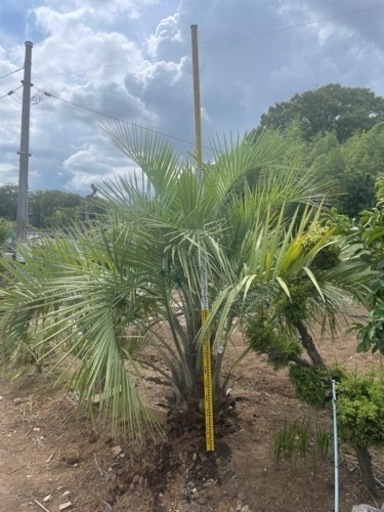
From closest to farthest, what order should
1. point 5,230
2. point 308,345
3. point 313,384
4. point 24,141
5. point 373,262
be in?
point 373,262 < point 313,384 < point 308,345 < point 24,141 < point 5,230

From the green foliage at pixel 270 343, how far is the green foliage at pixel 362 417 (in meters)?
0.34

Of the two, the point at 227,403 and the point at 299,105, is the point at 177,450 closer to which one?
the point at 227,403

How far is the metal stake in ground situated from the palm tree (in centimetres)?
6

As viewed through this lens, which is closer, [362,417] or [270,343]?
[362,417]

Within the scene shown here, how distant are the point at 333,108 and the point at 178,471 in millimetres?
24192

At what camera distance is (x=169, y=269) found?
2.33 metres

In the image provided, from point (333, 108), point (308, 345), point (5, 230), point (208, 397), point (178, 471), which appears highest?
point (333, 108)

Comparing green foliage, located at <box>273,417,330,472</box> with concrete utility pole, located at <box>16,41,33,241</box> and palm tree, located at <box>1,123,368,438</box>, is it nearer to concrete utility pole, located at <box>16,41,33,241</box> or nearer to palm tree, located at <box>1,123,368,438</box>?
palm tree, located at <box>1,123,368,438</box>

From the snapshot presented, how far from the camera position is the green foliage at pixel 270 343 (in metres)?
2.13

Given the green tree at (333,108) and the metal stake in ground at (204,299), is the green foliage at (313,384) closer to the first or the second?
the metal stake in ground at (204,299)

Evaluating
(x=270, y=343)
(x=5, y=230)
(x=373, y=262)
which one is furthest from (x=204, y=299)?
(x=5, y=230)

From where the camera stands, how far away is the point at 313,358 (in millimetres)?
2195

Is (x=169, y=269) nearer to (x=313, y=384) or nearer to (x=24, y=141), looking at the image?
(x=313, y=384)

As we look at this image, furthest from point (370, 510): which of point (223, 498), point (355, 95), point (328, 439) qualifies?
point (355, 95)
